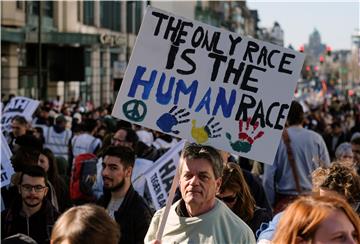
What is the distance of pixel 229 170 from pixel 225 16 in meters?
99.9

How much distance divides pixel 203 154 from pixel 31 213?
66.6 inches

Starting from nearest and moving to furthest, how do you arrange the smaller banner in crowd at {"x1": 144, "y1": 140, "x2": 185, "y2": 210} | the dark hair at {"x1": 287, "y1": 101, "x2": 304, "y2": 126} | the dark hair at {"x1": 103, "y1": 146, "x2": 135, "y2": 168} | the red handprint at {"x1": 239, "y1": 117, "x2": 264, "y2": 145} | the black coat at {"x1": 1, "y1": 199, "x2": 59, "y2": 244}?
Answer: the red handprint at {"x1": 239, "y1": 117, "x2": 264, "y2": 145} → the black coat at {"x1": 1, "y1": 199, "x2": 59, "y2": 244} → the dark hair at {"x1": 103, "y1": 146, "x2": 135, "y2": 168} → the smaller banner in crowd at {"x1": 144, "y1": 140, "x2": 185, "y2": 210} → the dark hair at {"x1": 287, "y1": 101, "x2": 304, "y2": 126}

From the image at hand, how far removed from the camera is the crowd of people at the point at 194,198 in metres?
3.23

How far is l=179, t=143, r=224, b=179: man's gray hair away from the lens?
14.5 feet

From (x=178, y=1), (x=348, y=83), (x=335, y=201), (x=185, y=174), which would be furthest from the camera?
(x=348, y=83)

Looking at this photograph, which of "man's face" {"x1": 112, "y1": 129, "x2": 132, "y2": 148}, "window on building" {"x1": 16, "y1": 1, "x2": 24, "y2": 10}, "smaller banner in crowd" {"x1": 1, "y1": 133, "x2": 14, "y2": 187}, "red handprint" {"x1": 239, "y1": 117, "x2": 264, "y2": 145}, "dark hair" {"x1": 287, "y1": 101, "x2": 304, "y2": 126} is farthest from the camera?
"window on building" {"x1": 16, "y1": 1, "x2": 24, "y2": 10}

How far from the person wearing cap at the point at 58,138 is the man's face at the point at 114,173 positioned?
6163mm

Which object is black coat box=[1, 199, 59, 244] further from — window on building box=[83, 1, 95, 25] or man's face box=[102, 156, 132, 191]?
window on building box=[83, 1, 95, 25]

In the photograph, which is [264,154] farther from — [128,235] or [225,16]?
[225,16]

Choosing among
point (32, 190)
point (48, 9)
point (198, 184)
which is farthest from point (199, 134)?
point (48, 9)

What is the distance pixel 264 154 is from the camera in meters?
4.57

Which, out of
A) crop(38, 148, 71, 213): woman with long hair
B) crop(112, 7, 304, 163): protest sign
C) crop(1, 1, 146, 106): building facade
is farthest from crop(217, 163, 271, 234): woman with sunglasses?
crop(1, 1, 146, 106): building facade

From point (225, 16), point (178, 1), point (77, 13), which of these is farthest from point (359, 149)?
point (225, 16)

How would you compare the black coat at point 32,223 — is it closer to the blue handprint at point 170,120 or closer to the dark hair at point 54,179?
the dark hair at point 54,179
